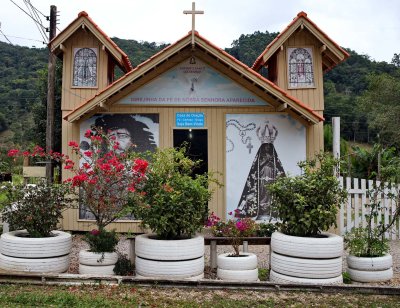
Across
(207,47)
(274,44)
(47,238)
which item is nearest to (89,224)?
(47,238)

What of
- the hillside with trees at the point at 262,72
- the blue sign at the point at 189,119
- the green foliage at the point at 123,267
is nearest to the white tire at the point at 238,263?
the green foliage at the point at 123,267

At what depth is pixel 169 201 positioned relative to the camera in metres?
7.47

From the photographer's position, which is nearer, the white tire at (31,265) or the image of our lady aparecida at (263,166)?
the white tire at (31,265)

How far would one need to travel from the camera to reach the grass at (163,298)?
20.5 feet

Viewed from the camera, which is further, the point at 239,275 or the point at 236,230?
the point at 236,230

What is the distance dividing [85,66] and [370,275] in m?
9.30

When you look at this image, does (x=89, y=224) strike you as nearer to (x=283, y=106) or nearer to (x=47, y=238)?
(x=47, y=238)

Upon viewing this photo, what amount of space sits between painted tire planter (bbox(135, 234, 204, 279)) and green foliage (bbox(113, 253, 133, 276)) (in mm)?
516

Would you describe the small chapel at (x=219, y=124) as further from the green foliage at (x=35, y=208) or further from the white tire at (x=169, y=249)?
the white tire at (x=169, y=249)

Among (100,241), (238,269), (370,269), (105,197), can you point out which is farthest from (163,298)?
(370,269)

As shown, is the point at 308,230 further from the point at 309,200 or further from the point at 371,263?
the point at 371,263

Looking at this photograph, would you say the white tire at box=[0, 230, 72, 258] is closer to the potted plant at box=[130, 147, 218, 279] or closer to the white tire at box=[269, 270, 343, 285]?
Answer: the potted plant at box=[130, 147, 218, 279]

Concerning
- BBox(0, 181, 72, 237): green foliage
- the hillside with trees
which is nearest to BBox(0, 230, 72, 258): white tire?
BBox(0, 181, 72, 237): green foliage

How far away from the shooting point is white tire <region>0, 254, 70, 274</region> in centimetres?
750
